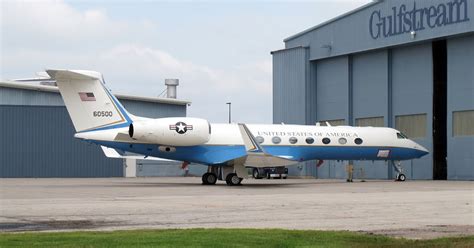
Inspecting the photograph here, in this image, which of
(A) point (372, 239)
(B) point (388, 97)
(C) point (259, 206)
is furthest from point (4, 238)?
(B) point (388, 97)

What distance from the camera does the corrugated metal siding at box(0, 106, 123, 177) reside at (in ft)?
174

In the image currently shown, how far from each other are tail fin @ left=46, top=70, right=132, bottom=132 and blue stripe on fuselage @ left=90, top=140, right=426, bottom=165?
898 millimetres

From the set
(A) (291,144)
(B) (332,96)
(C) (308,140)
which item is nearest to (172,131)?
(A) (291,144)

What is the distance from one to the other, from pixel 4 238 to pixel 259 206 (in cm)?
941

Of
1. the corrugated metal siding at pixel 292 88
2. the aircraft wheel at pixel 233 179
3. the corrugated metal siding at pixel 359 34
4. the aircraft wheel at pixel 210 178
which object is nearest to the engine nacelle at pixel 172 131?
the aircraft wheel at pixel 233 179

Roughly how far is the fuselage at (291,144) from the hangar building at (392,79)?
346 cm

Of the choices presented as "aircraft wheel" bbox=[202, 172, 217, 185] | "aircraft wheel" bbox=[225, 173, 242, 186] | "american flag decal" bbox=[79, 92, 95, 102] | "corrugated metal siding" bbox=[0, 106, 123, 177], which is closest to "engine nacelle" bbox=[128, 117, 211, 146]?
"aircraft wheel" bbox=[225, 173, 242, 186]

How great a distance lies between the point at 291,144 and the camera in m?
37.7

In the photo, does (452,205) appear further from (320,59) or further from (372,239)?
(320,59)

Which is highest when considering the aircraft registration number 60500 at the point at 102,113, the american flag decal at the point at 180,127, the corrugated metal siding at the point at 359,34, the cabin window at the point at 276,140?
the corrugated metal siding at the point at 359,34

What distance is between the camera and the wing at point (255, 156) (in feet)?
110

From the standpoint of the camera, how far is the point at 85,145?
54.8 metres

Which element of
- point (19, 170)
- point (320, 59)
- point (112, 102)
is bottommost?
point (19, 170)

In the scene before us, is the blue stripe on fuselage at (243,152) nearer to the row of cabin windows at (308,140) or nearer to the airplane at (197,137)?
the airplane at (197,137)
